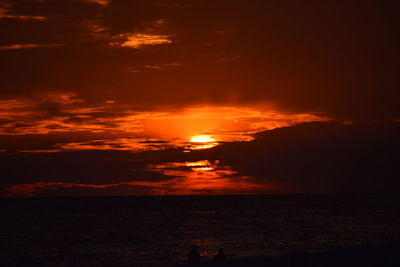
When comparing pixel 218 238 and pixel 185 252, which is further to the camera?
pixel 218 238

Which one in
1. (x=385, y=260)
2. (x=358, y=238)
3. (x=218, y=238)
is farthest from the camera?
(x=218, y=238)

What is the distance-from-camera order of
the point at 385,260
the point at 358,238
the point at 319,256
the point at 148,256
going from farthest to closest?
the point at 358,238 < the point at 148,256 < the point at 319,256 < the point at 385,260

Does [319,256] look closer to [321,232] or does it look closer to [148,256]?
[148,256]

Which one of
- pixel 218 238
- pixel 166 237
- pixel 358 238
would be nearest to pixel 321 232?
pixel 358 238

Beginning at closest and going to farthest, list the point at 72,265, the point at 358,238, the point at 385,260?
1. the point at 385,260
2. the point at 72,265
3. the point at 358,238

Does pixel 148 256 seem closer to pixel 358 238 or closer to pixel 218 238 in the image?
pixel 218 238

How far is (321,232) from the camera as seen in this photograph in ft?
186

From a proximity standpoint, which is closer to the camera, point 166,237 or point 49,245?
point 49,245

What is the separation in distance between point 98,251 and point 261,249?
12660mm

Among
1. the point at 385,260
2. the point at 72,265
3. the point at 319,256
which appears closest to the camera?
the point at 385,260

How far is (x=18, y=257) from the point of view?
41.6 m

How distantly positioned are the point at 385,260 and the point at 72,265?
21397 millimetres

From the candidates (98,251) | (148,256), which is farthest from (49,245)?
(148,256)

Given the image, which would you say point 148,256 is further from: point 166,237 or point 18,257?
point 166,237
